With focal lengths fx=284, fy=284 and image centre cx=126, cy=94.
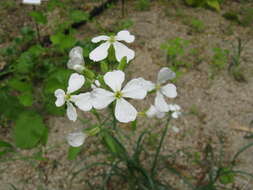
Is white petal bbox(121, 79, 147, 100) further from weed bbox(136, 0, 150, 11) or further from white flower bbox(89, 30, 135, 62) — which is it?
weed bbox(136, 0, 150, 11)

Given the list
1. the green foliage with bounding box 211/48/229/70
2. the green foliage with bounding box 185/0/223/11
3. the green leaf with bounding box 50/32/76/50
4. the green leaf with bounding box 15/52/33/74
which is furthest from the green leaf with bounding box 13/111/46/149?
the green foliage with bounding box 185/0/223/11

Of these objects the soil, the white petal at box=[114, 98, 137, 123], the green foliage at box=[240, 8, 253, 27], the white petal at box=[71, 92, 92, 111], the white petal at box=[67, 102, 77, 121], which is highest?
the white petal at box=[71, 92, 92, 111]

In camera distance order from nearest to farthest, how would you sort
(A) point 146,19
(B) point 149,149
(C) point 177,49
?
(B) point 149,149 < (C) point 177,49 < (A) point 146,19

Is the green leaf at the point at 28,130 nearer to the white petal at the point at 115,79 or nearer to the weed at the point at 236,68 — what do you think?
the white petal at the point at 115,79

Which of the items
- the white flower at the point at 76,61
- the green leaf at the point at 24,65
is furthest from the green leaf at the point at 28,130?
the white flower at the point at 76,61

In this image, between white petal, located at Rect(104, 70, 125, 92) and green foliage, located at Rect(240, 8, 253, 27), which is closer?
white petal, located at Rect(104, 70, 125, 92)

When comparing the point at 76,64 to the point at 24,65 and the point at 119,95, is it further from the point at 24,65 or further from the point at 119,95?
the point at 24,65

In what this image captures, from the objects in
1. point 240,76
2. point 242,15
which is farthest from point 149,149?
point 242,15

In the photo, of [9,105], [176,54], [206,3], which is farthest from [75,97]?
[206,3]

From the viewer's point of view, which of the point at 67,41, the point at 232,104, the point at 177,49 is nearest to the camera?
the point at 67,41

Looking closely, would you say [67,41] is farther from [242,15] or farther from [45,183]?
[242,15]
